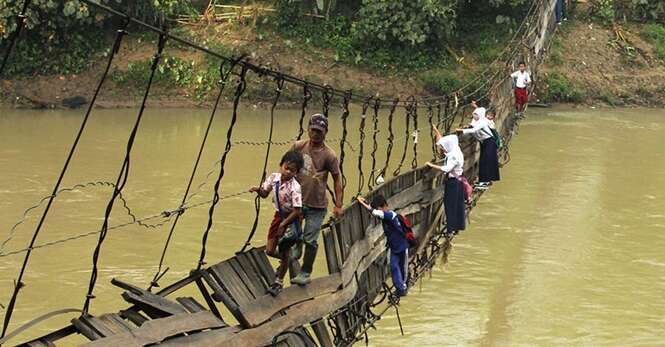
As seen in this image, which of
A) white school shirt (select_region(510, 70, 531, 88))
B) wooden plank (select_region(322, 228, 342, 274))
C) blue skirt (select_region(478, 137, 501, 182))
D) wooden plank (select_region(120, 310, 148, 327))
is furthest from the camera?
white school shirt (select_region(510, 70, 531, 88))

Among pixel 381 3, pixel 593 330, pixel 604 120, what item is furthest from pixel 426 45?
pixel 593 330

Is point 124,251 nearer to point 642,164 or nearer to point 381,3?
point 642,164

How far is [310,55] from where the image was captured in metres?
16.7

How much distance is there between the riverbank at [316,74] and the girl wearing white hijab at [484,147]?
8.48m

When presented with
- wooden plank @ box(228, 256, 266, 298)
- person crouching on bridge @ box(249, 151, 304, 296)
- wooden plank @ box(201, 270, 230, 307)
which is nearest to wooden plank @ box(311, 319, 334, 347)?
person crouching on bridge @ box(249, 151, 304, 296)

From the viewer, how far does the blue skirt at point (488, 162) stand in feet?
22.8

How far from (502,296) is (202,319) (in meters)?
4.60

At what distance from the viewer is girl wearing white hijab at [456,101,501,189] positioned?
22.2ft

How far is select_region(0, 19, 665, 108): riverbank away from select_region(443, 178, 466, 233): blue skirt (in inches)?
376

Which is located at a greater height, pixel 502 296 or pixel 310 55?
pixel 310 55

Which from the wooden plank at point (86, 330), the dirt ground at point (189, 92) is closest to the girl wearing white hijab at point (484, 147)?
the wooden plank at point (86, 330)

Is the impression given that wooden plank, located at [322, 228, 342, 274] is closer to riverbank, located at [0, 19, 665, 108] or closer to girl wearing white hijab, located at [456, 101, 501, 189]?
girl wearing white hijab, located at [456, 101, 501, 189]

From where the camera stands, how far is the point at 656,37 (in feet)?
59.7

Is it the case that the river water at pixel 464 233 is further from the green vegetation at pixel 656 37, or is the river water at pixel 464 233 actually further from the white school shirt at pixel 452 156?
the green vegetation at pixel 656 37
